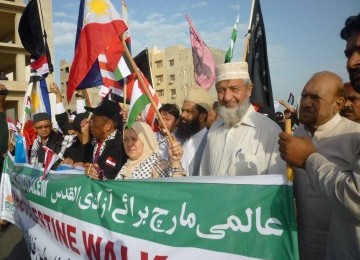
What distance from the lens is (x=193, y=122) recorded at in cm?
424

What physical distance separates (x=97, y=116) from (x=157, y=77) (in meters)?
61.5

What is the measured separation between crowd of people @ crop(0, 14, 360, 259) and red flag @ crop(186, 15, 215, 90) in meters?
1.59

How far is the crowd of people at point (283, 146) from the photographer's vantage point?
168cm

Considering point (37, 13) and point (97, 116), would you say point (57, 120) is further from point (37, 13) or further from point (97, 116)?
point (97, 116)

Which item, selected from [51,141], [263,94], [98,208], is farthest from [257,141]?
[51,141]

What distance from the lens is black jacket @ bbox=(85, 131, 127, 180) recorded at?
3771mm

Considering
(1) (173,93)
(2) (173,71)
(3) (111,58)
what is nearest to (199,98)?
(3) (111,58)

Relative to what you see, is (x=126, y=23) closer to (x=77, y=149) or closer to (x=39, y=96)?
(x=39, y=96)

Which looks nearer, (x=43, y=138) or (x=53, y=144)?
(x=53, y=144)

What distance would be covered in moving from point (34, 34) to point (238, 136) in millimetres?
4362

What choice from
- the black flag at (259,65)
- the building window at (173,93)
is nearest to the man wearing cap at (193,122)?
the black flag at (259,65)

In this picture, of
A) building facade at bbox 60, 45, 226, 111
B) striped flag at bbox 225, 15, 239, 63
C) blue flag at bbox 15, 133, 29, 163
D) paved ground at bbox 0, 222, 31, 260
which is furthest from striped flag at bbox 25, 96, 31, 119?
building facade at bbox 60, 45, 226, 111

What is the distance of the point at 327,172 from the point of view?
1601mm

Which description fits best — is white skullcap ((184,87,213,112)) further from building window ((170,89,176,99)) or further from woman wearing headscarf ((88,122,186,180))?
building window ((170,89,176,99))
